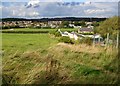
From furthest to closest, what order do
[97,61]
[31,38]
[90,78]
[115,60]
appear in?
[31,38]
[97,61]
[115,60]
[90,78]

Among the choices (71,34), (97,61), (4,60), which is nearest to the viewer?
(4,60)

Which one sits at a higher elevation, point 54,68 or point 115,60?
point 54,68

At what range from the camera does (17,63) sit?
14.1 ft

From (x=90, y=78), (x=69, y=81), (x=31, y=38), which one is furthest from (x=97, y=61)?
(x=31, y=38)

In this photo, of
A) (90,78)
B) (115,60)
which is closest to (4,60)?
(90,78)

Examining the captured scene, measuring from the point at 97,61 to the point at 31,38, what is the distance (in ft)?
23.4

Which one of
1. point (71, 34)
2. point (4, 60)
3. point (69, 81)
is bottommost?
point (71, 34)

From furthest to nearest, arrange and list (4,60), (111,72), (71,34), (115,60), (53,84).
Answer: (71,34) < (115,60) < (111,72) < (4,60) < (53,84)

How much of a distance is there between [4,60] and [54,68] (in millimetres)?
761

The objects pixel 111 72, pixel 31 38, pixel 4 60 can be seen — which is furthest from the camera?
pixel 31 38

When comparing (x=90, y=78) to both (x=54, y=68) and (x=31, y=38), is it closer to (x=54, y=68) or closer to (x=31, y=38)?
(x=54, y=68)

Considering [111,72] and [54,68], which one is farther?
[111,72]

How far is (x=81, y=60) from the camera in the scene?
A: 21.9 ft

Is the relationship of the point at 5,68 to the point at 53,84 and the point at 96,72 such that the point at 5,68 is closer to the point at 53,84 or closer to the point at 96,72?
the point at 53,84
